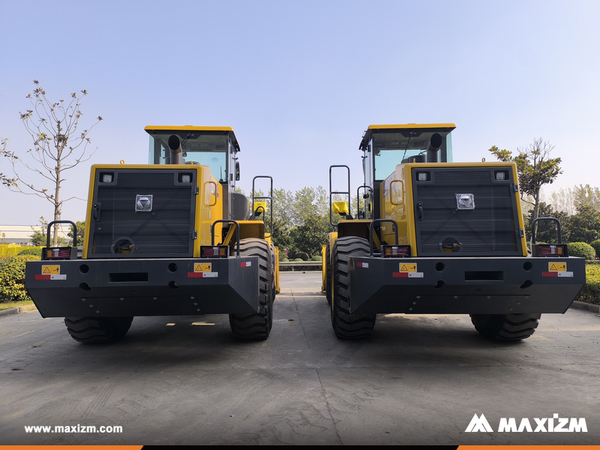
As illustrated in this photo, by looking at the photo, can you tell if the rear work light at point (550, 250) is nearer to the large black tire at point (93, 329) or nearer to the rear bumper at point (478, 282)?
the rear bumper at point (478, 282)

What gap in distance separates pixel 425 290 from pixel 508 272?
32.7 inches

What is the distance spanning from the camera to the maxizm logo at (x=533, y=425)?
9.73 feet

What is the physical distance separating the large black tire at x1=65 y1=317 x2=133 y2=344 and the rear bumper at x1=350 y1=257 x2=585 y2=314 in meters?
3.64

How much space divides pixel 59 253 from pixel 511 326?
18.5 ft

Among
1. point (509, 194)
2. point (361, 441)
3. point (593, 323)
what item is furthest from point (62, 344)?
point (593, 323)

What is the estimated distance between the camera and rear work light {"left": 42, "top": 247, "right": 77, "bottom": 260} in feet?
14.4

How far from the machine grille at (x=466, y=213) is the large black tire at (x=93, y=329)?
14.1 ft

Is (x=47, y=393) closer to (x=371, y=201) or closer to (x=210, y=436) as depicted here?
(x=210, y=436)

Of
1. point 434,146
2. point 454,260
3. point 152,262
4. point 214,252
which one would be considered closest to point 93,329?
point 152,262

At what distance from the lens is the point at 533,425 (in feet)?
9.99

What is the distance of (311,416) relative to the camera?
10.5 ft

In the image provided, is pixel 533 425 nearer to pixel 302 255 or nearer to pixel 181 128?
pixel 181 128

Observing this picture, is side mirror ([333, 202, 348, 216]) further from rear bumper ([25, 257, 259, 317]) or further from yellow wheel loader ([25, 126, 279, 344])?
rear bumper ([25, 257, 259, 317])

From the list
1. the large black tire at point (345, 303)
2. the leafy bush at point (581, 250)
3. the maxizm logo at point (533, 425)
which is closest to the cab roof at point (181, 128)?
the large black tire at point (345, 303)
